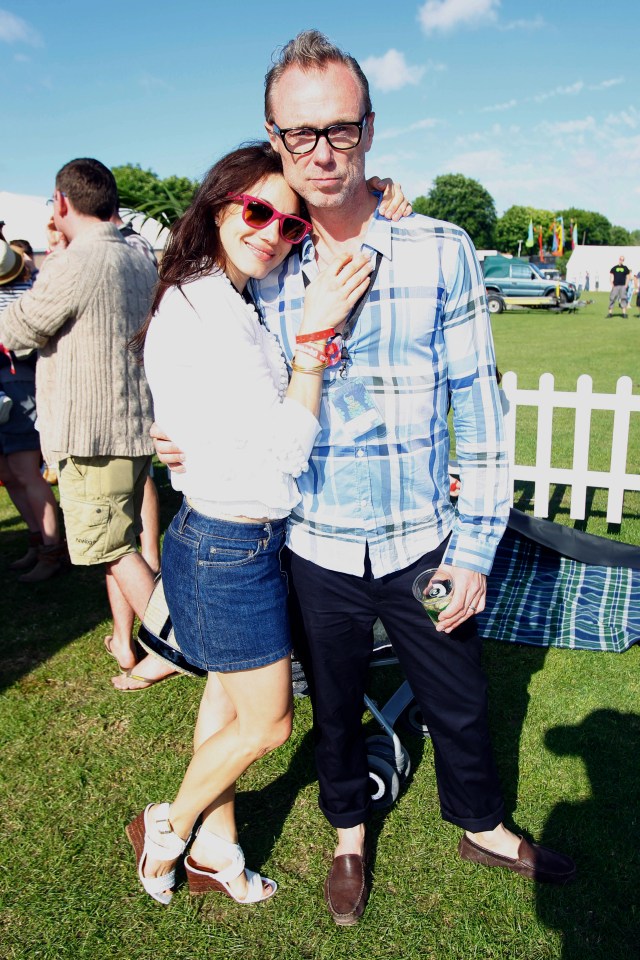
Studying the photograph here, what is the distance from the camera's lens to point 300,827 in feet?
8.85

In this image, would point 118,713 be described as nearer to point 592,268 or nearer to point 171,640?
point 171,640

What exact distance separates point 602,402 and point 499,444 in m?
3.90

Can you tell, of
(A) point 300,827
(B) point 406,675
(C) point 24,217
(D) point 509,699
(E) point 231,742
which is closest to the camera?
(E) point 231,742

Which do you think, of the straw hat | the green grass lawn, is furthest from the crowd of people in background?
the straw hat

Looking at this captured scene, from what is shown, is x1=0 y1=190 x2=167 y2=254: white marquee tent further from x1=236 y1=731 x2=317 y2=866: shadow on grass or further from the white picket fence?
x1=236 y1=731 x2=317 y2=866: shadow on grass

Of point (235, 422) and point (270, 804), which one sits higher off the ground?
point (235, 422)

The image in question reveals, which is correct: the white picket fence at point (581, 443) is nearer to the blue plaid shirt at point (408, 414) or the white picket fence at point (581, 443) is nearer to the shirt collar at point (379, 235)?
the blue plaid shirt at point (408, 414)

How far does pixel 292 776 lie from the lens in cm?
298

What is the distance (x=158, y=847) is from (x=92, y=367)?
2107mm

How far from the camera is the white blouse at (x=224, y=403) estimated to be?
1.79 metres

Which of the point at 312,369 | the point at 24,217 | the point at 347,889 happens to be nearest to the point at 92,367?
the point at 312,369

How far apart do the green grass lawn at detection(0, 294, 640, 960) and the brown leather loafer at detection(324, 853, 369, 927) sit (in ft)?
0.12

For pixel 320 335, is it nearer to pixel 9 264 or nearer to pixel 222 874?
pixel 222 874

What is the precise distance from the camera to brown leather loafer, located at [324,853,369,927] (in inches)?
89.6
